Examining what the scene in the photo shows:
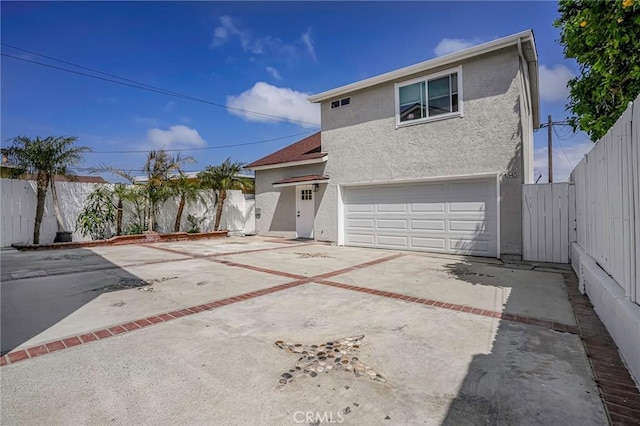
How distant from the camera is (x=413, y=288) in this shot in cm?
599

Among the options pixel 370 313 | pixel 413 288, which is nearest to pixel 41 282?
pixel 370 313

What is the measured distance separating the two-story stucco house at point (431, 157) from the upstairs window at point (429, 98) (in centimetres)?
3

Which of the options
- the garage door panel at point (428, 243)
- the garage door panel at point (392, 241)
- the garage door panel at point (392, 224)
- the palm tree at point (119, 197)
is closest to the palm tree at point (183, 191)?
the palm tree at point (119, 197)

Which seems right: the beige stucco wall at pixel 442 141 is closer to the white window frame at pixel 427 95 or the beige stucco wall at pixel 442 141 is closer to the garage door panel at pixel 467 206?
the white window frame at pixel 427 95

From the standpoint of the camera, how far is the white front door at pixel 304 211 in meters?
14.5

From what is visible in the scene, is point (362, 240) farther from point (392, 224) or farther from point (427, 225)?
point (427, 225)

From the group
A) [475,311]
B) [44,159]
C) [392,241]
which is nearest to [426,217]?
[392,241]

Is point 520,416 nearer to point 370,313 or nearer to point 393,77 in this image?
point 370,313

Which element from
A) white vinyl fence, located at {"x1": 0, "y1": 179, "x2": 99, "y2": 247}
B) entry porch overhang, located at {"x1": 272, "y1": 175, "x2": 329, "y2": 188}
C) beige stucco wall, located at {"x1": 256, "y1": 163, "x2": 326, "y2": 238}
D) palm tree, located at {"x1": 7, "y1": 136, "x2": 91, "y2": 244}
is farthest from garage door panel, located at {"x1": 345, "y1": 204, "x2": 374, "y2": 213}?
white vinyl fence, located at {"x1": 0, "y1": 179, "x2": 99, "y2": 247}

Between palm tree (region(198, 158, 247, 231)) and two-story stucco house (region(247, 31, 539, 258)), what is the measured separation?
11.3 ft

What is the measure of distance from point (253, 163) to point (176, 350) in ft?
46.6

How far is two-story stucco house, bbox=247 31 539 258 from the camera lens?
9.05 meters

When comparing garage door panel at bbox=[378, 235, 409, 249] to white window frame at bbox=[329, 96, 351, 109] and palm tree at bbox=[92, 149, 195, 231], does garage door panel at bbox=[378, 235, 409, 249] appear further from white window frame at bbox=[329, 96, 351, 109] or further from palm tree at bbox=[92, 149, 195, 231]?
palm tree at bbox=[92, 149, 195, 231]

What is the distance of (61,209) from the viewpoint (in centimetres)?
1255
